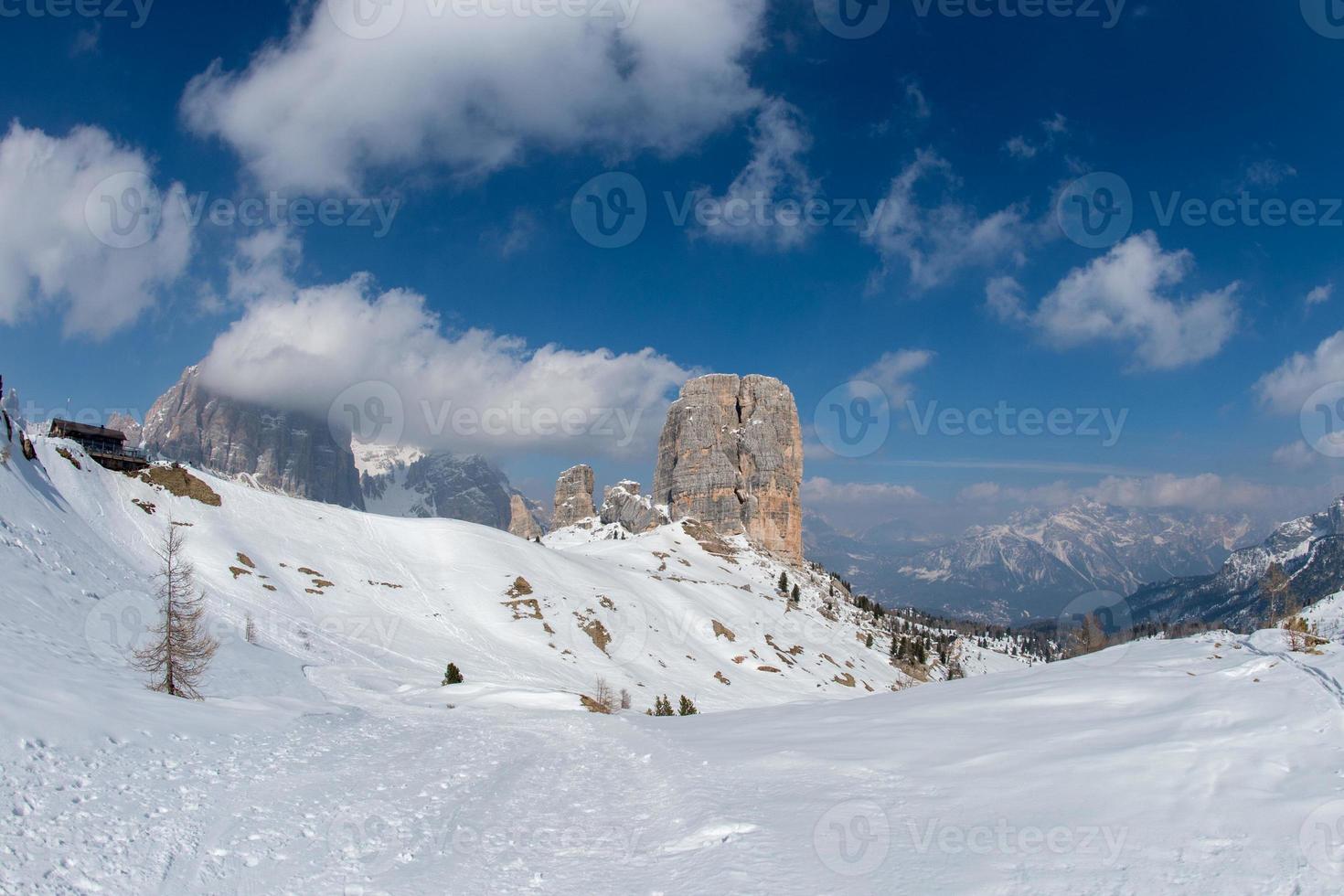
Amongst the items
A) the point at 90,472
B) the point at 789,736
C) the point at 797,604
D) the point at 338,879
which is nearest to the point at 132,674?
the point at 338,879

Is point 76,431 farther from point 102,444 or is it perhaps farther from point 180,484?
point 180,484

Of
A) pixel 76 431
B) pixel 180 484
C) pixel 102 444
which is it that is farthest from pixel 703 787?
pixel 76 431

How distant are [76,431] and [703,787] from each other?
81.3 metres

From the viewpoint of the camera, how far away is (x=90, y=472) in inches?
2290

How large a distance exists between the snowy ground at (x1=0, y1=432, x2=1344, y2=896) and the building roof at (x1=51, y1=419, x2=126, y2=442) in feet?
176

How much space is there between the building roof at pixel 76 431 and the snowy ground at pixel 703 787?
5356cm

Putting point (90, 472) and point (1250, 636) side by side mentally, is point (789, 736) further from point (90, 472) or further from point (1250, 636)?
point (90, 472)

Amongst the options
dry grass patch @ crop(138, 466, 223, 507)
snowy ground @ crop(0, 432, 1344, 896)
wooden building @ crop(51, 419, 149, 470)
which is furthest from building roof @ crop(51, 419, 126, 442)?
snowy ground @ crop(0, 432, 1344, 896)

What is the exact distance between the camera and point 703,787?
1267 centimetres

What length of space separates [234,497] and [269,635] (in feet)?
103

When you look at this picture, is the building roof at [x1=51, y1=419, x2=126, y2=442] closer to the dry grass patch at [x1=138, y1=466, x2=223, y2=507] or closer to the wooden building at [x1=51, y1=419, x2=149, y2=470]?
the wooden building at [x1=51, y1=419, x2=149, y2=470]

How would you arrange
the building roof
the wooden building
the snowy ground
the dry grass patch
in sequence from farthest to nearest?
the building roof, the dry grass patch, the wooden building, the snowy ground

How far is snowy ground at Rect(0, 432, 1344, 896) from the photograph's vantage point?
7891 mm

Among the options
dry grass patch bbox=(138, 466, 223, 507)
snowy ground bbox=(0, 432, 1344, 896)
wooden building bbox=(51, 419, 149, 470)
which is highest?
wooden building bbox=(51, 419, 149, 470)
